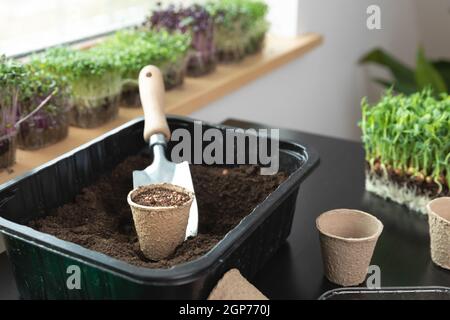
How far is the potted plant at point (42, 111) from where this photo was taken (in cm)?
109

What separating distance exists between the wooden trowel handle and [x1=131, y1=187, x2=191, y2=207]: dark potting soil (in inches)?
6.9

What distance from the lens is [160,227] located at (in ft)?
2.52

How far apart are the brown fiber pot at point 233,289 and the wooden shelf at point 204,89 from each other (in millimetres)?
488

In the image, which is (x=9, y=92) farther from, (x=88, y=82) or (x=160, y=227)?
(x=160, y=227)

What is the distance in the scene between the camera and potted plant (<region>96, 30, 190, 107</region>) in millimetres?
1300

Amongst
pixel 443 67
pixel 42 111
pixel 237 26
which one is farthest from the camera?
pixel 443 67

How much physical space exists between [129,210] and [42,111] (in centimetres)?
30
